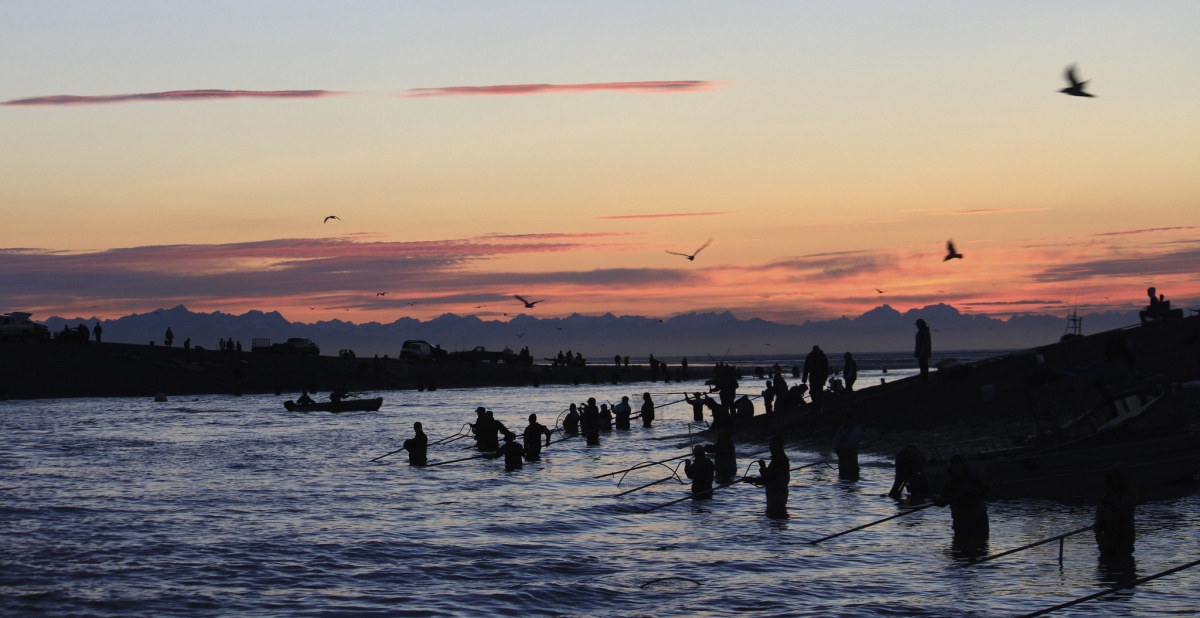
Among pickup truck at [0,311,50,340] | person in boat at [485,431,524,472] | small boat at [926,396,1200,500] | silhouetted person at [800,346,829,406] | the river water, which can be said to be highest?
pickup truck at [0,311,50,340]

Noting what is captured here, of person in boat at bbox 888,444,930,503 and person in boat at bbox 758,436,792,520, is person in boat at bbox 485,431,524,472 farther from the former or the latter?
→ person in boat at bbox 888,444,930,503

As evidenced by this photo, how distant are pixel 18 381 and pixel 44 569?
68.7 m

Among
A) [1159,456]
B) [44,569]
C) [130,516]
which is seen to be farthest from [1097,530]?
[130,516]

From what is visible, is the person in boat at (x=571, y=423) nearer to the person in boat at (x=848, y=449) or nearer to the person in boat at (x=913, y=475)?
the person in boat at (x=848, y=449)

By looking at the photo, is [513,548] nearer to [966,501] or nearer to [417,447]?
[966,501]

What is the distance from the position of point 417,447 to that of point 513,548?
45.4 feet

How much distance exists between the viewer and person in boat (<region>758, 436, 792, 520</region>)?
20.8 metres

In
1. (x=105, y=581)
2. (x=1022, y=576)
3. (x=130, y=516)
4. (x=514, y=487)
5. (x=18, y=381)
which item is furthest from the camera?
(x=18, y=381)

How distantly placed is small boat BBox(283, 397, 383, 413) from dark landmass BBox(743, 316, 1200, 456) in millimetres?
30787

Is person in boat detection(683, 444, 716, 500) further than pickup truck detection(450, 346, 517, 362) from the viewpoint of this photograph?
No

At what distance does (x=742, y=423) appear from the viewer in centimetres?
4184

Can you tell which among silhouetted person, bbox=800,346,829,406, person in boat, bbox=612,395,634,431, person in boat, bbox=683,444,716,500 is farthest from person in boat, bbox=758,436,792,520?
person in boat, bbox=612,395,634,431

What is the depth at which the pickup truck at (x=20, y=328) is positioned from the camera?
3396 inches

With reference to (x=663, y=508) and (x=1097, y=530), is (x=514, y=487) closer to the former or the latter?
(x=663, y=508)
